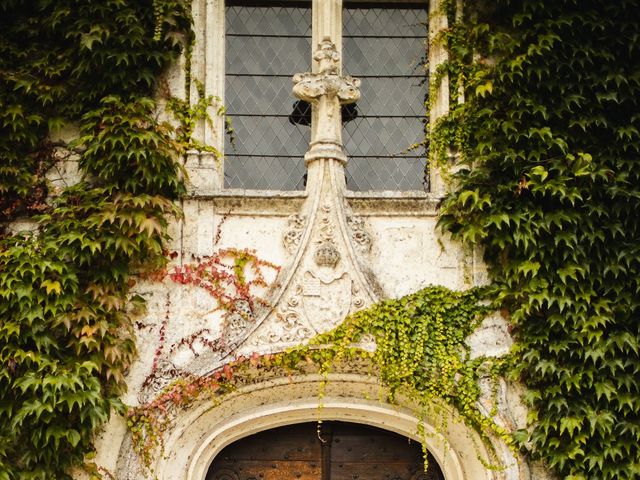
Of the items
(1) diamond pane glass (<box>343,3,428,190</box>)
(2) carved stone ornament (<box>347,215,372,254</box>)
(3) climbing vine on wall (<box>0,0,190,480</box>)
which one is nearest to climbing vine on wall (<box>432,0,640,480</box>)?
(1) diamond pane glass (<box>343,3,428,190</box>)

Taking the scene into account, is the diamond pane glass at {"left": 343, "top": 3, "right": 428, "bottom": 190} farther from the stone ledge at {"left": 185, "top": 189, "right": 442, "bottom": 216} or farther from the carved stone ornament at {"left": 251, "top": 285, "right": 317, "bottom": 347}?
the carved stone ornament at {"left": 251, "top": 285, "right": 317, "bottom": 347}

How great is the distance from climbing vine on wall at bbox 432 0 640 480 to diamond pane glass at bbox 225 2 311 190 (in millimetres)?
1228

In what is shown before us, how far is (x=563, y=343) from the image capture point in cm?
643

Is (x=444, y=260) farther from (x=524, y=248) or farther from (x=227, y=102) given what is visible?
(x=227, y=102)

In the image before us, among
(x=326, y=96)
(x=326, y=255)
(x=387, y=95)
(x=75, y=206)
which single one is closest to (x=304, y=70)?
(x=326, y=96)

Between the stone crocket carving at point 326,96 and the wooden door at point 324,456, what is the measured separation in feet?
6.64

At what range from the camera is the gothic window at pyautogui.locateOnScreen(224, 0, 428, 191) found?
23.9 feet

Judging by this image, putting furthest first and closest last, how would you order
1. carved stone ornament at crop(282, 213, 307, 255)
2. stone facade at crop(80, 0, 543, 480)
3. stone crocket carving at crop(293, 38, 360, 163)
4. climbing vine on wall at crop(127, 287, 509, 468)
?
stone crocket carving at crop(293, 38, 360, 163) < carved stone ornament at crop(282, 213, 307, 255) < stone facade at crop(80, 0, 543, 480) < climbing vine on wall at crop(127, 287, 509, 468)

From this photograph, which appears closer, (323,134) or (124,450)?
(124,450)

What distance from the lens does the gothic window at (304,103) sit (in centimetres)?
729

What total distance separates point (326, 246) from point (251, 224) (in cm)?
57

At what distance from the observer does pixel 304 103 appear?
24.1 ft

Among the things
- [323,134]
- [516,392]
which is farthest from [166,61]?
[516,392]

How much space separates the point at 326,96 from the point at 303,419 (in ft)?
7.75
